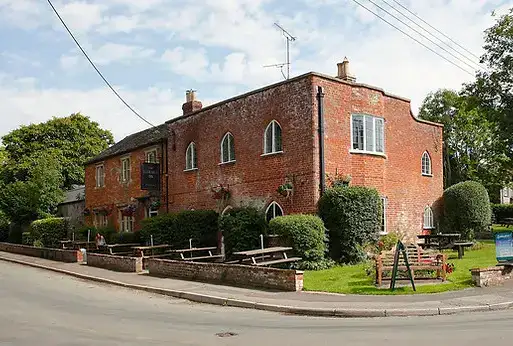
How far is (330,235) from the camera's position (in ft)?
64.1

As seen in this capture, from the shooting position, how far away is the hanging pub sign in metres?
28.4

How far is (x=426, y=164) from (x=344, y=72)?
711cm

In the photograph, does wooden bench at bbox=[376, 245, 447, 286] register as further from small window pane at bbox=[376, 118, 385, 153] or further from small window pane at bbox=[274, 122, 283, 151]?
small window pane at bbox=[274, 122, 283, 151]

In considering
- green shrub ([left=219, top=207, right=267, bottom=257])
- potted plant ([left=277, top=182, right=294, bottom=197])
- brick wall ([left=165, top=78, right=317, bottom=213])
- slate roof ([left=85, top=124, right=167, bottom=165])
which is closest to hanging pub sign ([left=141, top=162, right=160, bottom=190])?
brick wall ([left=165, top=78, right=317, bottom=213])

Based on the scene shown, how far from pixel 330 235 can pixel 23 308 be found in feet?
34.9

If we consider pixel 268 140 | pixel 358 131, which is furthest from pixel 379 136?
pixel 268 140

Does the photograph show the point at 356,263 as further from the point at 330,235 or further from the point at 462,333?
the point at 462,333

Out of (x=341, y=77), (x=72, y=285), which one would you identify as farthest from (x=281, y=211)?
(x=72, y=285)

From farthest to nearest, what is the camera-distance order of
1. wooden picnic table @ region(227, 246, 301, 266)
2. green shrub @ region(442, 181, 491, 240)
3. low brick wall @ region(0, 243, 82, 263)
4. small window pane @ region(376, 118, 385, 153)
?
low brick wall @ region(0, 243, 82, 263), green shrub @ region(442, 181, 491, 240), small window pane @ region(376, 118, 385, 153), wooden picnic table @ region(227, 246, 301, 266)

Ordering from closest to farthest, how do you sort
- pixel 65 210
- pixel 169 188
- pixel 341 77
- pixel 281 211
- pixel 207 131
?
1. pixel 281 211
2. pixel 341 77
3. pixel 207 131
4. pixel 169 188
5. pixel 65 210

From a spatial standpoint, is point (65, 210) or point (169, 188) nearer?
point (169, 188)

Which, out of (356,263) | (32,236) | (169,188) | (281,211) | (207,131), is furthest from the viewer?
(32,236)

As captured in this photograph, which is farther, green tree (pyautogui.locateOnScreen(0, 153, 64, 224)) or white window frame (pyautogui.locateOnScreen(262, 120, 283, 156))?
green tree (pyautogui.locateOnScreen(0, 153, 64, 224))

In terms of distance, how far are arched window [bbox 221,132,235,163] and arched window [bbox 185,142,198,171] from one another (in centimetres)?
237
